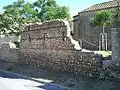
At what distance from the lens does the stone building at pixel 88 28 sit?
30.3 metres

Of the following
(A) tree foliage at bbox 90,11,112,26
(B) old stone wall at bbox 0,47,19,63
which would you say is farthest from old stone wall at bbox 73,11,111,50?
(B) old stone wall at bbox 0,47,19,63

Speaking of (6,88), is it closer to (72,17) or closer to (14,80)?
(14,80)

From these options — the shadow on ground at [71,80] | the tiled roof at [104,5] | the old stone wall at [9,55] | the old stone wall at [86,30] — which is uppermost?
the tiled roof at [104,5]

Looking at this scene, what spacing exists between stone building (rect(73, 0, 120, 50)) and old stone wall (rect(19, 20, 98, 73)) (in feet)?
27.9

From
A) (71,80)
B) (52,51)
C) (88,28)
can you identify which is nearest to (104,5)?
(88,28)

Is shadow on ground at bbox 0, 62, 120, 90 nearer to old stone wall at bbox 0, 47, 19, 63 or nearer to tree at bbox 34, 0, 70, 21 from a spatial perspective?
old stone wall at bbox 0, 47, 19, 63

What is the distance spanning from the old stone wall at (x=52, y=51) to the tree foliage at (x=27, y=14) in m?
3.52

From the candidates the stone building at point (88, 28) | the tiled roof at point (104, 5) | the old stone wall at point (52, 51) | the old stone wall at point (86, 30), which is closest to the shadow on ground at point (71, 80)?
the old stone wall at point (52, 51)

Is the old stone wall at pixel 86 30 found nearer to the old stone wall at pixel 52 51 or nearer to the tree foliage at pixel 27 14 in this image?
the tree foliage at pixel 27 14

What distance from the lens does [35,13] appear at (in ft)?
133

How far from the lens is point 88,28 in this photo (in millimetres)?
33094

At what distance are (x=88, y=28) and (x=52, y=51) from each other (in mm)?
14413

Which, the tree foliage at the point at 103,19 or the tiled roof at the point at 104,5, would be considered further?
the tiled roof at the point at 104,5

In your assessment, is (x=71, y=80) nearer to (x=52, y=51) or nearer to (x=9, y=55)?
(x=52, y=51)
